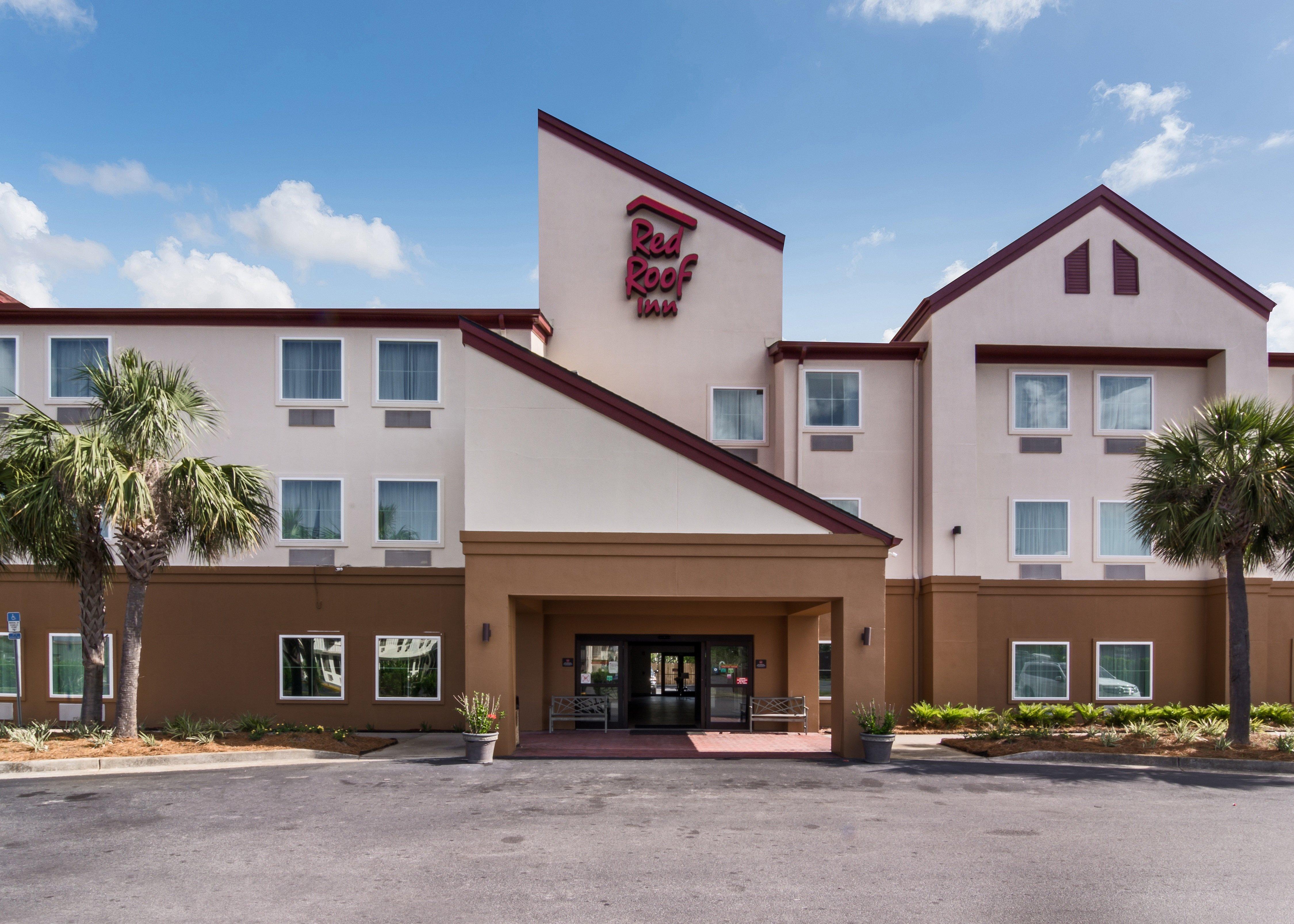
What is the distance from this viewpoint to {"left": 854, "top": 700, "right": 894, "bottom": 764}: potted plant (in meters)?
15.3

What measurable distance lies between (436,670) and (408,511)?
3.41 metres

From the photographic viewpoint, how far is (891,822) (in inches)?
432

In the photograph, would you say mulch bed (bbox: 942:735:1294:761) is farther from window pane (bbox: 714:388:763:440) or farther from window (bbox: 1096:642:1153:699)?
window pane (bbox: 714:388:763:440)

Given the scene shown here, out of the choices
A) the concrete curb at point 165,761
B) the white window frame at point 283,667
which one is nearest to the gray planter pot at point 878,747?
the concrete curb at point 165,761

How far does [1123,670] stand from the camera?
68.3 feet

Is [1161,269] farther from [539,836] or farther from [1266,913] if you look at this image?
[539,836]

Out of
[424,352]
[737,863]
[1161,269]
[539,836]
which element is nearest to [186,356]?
[424,352]

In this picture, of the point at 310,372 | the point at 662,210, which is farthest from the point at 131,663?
the point at 662,210

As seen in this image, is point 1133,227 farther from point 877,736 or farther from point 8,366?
point 8,366

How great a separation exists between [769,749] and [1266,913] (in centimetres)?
980

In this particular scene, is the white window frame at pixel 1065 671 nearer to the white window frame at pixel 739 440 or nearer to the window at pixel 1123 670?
the window at pixel 1123 670

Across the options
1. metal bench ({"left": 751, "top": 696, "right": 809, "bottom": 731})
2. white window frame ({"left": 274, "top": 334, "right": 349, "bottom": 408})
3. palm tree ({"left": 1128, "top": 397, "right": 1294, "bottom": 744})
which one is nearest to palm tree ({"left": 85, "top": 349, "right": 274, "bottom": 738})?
white window frame ({"left": 274, "top": 334, "right": 349, "bottom": 408})

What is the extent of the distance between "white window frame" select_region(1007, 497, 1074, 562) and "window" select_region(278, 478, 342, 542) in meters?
14.9

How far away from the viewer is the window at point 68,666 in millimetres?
19375
